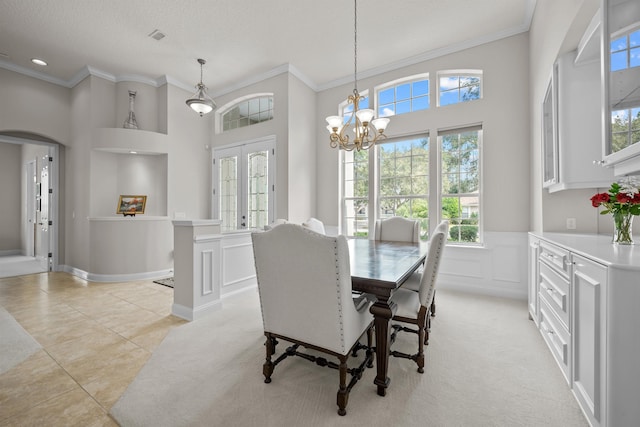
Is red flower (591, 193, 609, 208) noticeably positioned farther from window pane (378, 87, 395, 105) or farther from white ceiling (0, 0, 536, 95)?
window pane (378, 87, 395, 105)

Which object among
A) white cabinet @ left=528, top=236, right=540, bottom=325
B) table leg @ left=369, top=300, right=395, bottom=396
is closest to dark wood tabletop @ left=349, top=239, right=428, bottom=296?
table leg @ left=369, top=300, right=395, bottom=396

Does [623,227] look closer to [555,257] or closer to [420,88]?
[555,257]

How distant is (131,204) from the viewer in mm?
4664

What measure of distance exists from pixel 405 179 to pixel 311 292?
3322mm

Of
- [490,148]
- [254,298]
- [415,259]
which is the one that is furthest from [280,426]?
[490,148]

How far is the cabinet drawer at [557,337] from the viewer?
1624mm

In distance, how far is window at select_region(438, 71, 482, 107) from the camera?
3.87 metres

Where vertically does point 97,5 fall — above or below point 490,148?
above

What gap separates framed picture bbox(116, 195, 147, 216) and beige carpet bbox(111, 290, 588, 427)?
10.1 feet

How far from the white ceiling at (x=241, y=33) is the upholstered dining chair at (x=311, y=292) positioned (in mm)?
3069

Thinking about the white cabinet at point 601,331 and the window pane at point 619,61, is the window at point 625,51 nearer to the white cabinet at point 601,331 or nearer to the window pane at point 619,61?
the window pane at point 619,61

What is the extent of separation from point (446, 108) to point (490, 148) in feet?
2.80

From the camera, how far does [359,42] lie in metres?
3.79

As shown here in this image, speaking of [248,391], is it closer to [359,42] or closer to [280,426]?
[280,426]
